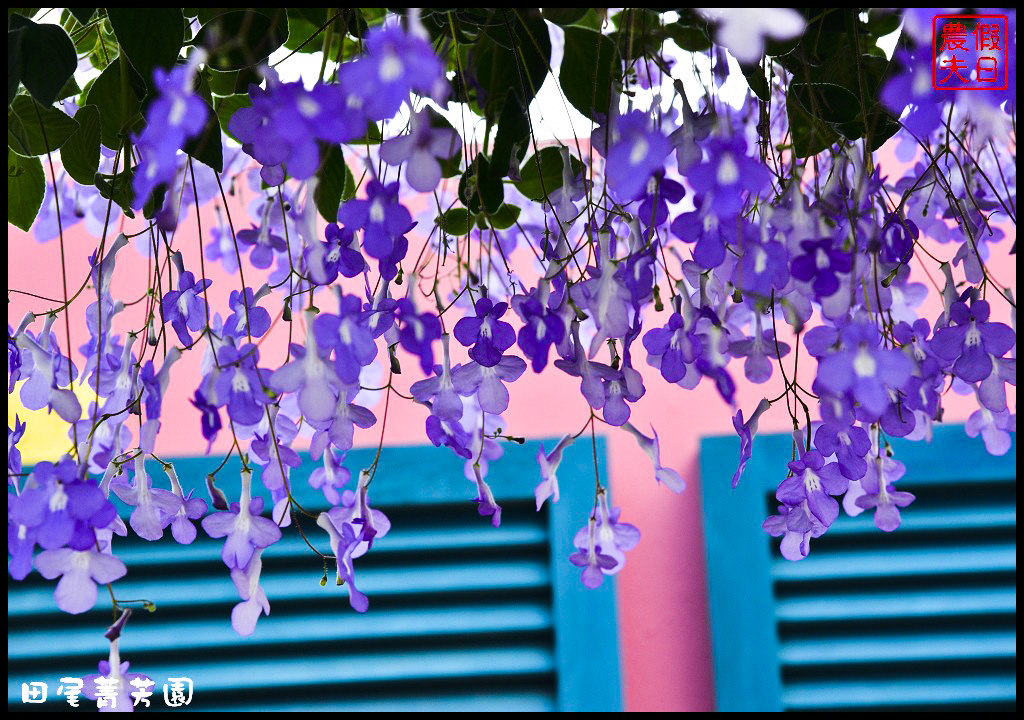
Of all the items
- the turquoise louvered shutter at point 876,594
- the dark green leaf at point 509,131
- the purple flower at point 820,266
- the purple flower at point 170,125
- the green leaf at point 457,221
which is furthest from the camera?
the turquoise louvered shutter at point 876,594

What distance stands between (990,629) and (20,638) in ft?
6.16

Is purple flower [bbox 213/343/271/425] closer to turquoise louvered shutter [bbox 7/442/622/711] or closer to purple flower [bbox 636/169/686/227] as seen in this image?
purple flower [bbox 636/169/686/227]

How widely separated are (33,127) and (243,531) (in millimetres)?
268

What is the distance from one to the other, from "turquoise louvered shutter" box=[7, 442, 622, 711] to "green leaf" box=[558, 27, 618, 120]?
115 centimetres

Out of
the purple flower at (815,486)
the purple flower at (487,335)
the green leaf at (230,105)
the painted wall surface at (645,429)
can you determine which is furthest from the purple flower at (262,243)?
the painted wall surface at (645,429)

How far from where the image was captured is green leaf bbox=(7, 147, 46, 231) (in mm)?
559

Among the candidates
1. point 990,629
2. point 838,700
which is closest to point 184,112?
point 838,700

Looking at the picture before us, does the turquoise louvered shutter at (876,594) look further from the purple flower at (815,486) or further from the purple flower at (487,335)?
the purple flower at (487,335)

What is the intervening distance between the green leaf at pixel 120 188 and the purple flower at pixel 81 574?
0.22 meters

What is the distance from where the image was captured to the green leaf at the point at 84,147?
504 millimetres

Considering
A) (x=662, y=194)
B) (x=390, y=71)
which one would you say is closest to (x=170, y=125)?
(x=390, y=71)

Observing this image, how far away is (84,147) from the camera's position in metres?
0.51

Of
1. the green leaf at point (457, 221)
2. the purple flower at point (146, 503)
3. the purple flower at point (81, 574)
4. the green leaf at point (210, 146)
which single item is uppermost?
the green leaf at point (457, 221)

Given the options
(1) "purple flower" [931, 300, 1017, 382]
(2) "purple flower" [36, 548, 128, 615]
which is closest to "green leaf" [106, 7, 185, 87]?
(2) "purple flower" [36, 548, 128, 615]
